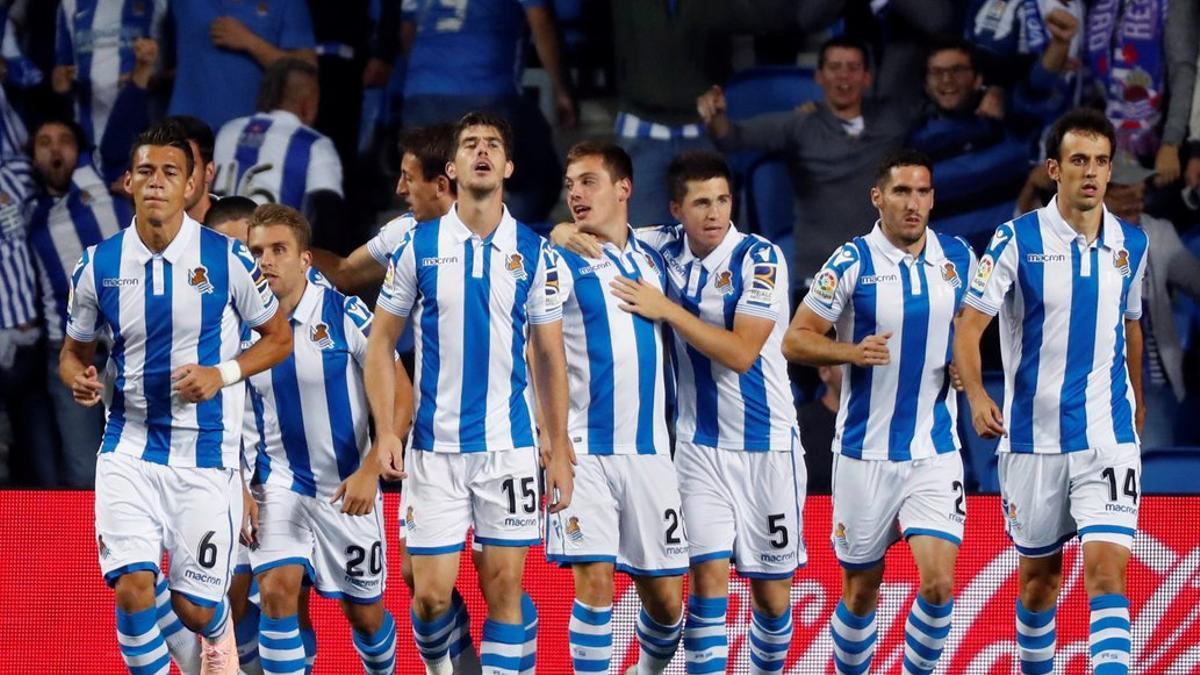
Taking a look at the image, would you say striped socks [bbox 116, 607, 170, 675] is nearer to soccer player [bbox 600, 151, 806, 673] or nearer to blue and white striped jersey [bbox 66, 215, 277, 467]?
blue and white striped jersey [bbox 66, 215, 277, 467]

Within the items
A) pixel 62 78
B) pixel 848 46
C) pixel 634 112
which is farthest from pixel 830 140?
pixel 62 78

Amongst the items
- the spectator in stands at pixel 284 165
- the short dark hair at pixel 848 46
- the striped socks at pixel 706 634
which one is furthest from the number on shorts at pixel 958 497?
the spectator in stands at pixel 284 165

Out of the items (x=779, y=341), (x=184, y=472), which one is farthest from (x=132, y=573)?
(x=779, y=341)

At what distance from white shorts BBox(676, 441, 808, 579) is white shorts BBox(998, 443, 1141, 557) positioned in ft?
2.59

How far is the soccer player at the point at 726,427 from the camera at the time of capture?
260 inches

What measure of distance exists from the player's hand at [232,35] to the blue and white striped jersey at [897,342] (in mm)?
4165

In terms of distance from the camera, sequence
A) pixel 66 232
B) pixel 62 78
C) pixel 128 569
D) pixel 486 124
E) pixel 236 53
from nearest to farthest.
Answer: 1. pixel 128 569
2. pixel 486 124
3. pixel 66 232
4. pixel 236 53
5. pixel 62 78

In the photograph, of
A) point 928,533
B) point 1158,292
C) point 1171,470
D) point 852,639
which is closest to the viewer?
point 928,533

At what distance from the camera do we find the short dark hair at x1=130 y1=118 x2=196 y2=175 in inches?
240

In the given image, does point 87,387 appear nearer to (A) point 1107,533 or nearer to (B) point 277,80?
(A) point 1107,533

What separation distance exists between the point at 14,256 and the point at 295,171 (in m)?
1.54

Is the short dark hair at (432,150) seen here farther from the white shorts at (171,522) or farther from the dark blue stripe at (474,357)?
the white shorts at (171,522)

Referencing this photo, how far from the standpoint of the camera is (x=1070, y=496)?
21.3 feet

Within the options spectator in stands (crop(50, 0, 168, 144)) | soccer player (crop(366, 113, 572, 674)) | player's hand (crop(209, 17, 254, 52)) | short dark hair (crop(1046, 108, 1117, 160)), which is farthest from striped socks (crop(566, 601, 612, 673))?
spectator in stands (crop(50, 0, 168, 144))
